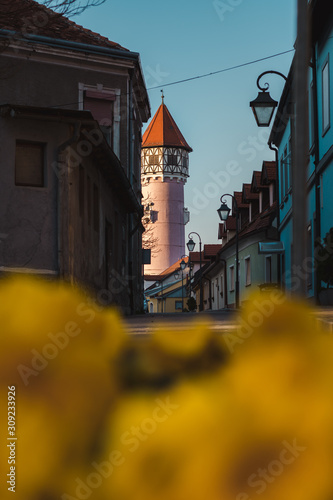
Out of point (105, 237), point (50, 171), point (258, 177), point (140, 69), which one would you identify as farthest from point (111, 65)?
point (258, 177)

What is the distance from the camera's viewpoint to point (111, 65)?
72.4 ft

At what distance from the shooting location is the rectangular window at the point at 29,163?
601 inches

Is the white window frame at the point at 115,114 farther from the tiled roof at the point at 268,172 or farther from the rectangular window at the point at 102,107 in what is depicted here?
the tiled roof at the point at 268,172

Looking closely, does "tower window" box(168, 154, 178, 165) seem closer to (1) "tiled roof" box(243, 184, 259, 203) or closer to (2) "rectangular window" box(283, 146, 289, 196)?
(1) "tiled roof" box(243, 184, 259, 203)

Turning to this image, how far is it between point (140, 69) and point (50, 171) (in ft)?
29.9

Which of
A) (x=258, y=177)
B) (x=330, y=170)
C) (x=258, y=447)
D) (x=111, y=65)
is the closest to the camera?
(x=258, y=447)

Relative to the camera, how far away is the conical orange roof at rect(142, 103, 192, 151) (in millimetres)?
94688

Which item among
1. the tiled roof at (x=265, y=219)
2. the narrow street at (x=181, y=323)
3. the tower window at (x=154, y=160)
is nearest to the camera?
the narrow street at (x=181, y=323)

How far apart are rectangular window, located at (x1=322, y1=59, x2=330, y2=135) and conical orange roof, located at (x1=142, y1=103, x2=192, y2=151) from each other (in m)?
77.1

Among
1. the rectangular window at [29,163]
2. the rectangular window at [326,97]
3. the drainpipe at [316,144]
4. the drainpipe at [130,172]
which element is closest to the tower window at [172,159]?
the drainpipe at [130,172]

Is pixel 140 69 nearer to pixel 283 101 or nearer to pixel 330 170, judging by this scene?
pixel 283 101

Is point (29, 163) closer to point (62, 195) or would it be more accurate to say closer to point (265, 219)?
point (62, 195)

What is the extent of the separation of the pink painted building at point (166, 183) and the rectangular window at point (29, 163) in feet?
250

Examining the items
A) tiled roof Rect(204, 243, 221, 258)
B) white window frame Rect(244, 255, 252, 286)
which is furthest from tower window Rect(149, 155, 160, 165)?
white window frame Rect(244, 255, 252, 286)
